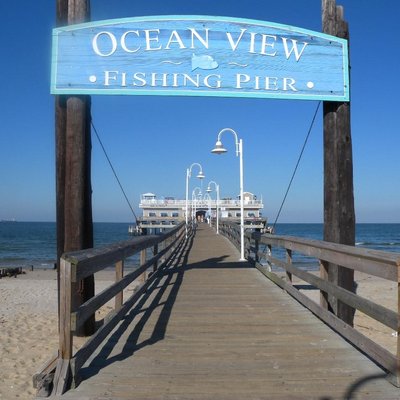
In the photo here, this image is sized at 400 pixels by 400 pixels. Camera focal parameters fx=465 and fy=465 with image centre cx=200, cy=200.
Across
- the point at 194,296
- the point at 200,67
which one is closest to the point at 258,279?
the point at 194,296

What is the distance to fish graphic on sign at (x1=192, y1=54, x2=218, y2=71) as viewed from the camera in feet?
20.0

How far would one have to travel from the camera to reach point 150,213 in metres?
67.0

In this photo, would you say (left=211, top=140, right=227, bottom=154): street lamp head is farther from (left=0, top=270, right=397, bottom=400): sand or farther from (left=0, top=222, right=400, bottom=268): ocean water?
(left=0, top=222, right=400, bottom=268): ocean water

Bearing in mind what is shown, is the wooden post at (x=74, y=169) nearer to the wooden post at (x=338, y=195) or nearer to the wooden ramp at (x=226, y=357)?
the wooden ramp at (x=226, y=357)

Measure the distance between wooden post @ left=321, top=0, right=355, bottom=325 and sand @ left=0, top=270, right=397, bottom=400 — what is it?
380 centimetres

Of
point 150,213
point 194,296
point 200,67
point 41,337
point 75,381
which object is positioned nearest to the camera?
point 75,381

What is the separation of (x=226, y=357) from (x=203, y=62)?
12.3ft

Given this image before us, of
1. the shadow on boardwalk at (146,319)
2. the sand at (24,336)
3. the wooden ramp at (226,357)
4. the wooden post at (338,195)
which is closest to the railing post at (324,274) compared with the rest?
the wooden post at (338,195)

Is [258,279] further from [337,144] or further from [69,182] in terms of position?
[69,182]

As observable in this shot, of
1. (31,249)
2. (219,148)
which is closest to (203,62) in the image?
(219,148)

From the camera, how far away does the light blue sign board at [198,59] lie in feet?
19.5

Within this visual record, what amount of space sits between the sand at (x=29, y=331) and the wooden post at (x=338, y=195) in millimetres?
3804

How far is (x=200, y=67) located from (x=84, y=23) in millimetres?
1573

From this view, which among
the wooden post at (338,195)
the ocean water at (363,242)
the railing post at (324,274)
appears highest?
the wooden post at (338,195)
